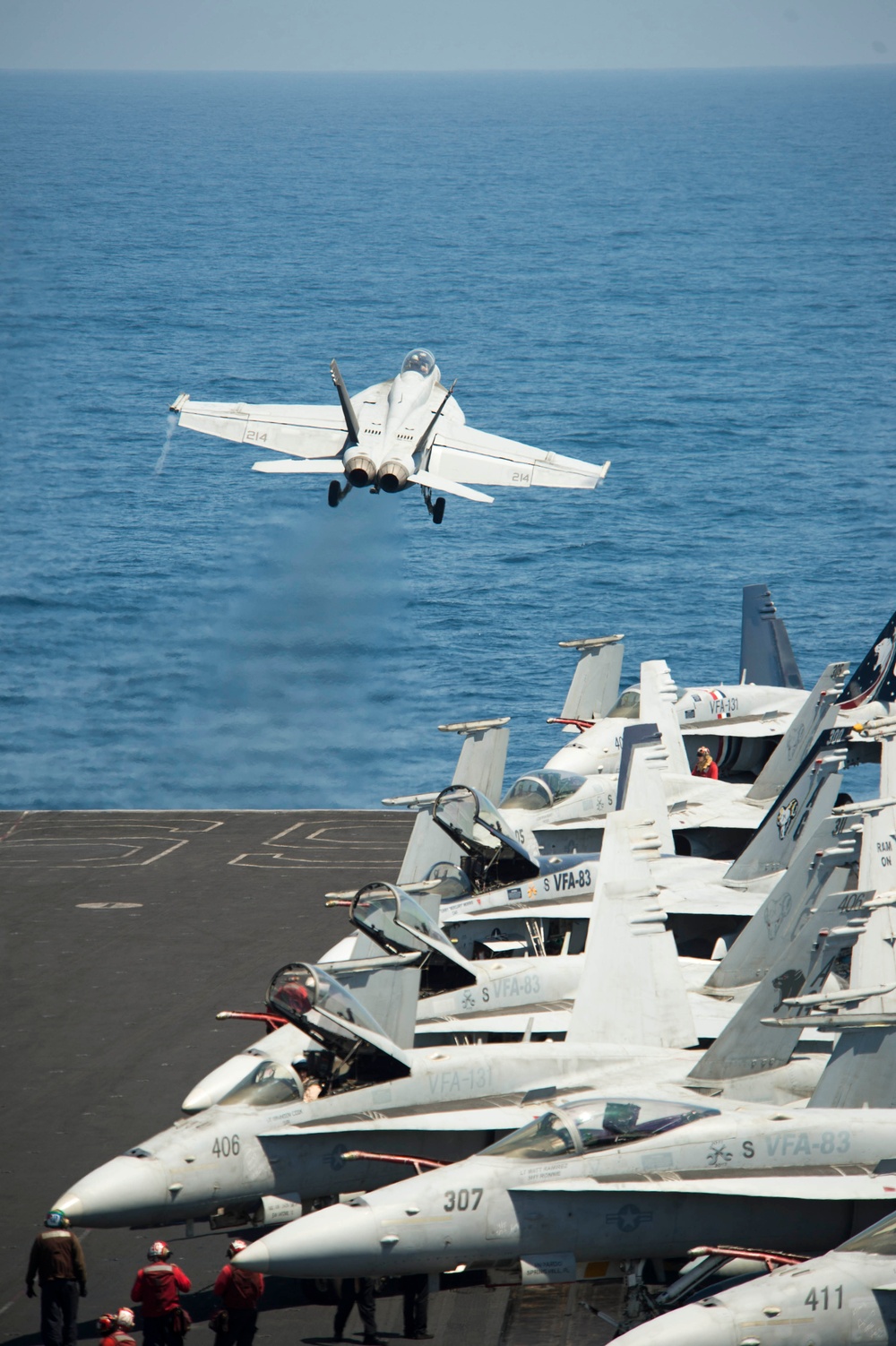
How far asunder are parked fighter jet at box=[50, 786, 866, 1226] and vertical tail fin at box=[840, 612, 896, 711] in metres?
20.0

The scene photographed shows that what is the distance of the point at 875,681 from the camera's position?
133 ft

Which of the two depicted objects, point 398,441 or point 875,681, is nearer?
point 875,681

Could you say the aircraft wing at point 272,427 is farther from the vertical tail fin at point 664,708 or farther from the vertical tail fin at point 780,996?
the vertical tail fin at point 780,996

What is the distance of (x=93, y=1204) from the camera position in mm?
17859

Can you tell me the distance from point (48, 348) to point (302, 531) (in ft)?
167

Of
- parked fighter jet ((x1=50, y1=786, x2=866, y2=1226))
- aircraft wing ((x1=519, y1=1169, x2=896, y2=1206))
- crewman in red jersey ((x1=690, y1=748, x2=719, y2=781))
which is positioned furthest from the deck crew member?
crewman in red jersey ((x1=690, y1=748, x2=719, y2=781))

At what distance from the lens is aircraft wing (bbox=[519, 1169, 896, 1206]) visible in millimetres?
16891

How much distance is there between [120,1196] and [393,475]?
2795 centimetres

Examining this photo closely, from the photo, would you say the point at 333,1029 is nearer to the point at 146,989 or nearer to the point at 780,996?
the point at 780,996

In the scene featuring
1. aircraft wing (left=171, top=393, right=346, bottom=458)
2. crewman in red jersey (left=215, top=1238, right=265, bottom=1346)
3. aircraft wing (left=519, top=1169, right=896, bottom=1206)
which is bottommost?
crewman in red jersey (left=215, top=1238, right=265, bottom=1346)

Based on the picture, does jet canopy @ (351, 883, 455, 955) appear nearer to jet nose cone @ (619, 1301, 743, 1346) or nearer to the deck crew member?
the deck crew member

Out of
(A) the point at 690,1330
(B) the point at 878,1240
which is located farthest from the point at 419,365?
(A) the point at 690,1330

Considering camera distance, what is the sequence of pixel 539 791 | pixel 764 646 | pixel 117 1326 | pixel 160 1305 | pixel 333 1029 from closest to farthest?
pixel 117 1326 → pixel 160 1305 → pixel 333 1029 → pixel 539 791 → pixel 764 646

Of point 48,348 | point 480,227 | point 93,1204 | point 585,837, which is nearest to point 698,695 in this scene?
point 585,837
